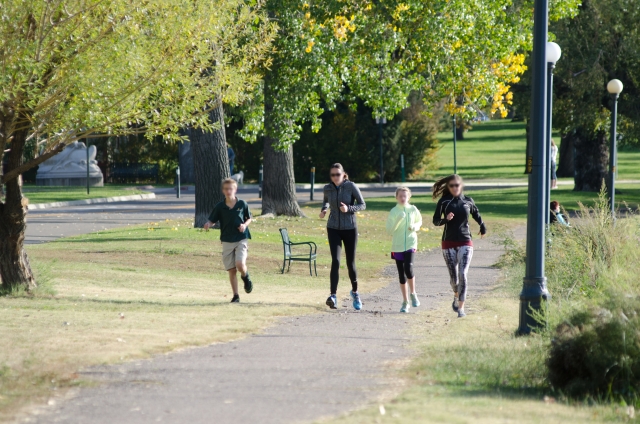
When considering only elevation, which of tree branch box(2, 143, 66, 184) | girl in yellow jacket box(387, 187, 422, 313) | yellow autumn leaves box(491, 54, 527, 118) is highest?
yellow autumn leaves box(491, 54, 527, 118)

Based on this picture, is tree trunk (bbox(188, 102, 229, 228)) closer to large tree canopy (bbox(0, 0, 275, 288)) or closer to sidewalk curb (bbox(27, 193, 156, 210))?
large tree canopy (bbox(0, 0, 275, 288))

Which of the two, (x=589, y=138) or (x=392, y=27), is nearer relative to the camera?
(x=392, y=27)

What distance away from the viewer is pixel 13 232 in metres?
12.1

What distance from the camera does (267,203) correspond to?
85.9ft

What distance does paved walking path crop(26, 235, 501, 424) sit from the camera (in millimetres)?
6355

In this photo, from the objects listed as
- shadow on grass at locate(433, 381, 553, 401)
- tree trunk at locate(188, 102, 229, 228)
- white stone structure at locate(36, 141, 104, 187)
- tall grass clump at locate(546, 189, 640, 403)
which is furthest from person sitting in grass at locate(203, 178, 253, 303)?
white stone structure at locate(36, 141, 104, 187)

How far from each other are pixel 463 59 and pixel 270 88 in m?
4.38

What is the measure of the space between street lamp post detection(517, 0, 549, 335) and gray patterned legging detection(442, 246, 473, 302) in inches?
86.1

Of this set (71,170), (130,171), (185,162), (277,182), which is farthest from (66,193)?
(277,182)

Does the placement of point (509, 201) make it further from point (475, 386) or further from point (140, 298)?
point (475, 386)

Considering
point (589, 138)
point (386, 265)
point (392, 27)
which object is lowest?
point (386, 265)

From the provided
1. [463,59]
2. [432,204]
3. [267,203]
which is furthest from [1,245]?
[432,204]

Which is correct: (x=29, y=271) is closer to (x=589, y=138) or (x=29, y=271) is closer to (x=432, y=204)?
(x=432, y=204)

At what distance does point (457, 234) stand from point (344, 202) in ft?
4.75
